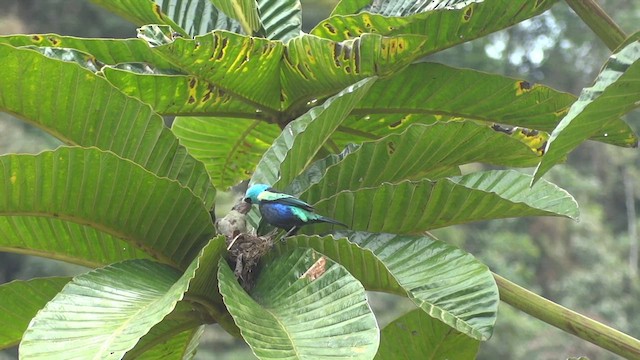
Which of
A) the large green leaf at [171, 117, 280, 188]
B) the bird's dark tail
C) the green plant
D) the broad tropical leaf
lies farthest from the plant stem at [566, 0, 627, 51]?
the large green leaf at [171, 117, 280, 188]

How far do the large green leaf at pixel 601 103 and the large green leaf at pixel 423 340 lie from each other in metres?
0.70

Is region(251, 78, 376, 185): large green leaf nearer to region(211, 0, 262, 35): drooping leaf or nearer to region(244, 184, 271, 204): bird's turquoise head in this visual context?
region(244, 184, 271, 204): bird's turquoise head

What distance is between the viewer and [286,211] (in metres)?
1.42

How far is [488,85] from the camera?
1690 millimetres

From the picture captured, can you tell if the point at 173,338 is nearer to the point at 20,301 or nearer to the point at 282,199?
the point at 20,301

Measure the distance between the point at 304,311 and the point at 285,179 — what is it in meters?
0.34

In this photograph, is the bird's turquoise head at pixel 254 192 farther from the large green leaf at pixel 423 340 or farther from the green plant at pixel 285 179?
the large green leaf at pixel 423 340

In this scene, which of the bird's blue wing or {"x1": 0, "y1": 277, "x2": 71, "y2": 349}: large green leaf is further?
{"x1": 0, "y1": 277, "x2": 71, "y2": 349}: large green leaf

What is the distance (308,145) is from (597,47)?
881 inches

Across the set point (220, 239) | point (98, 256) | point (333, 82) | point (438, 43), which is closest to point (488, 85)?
point (438, 43)

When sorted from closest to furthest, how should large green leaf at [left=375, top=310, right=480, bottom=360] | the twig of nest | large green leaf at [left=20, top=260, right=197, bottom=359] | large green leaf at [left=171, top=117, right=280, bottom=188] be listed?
large green leaf at [left=20, top=260, right=197, bottom=359] < the twig of nest < large green leaf at [left=375, top=310, right=480, bottom=360] < large green leaf at [left=171, top=117, right=280, bottom=188]

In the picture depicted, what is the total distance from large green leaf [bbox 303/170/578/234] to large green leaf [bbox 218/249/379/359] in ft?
0.47

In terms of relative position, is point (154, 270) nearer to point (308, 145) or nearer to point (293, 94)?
point (308, 145)

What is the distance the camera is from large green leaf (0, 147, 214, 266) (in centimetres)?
131
